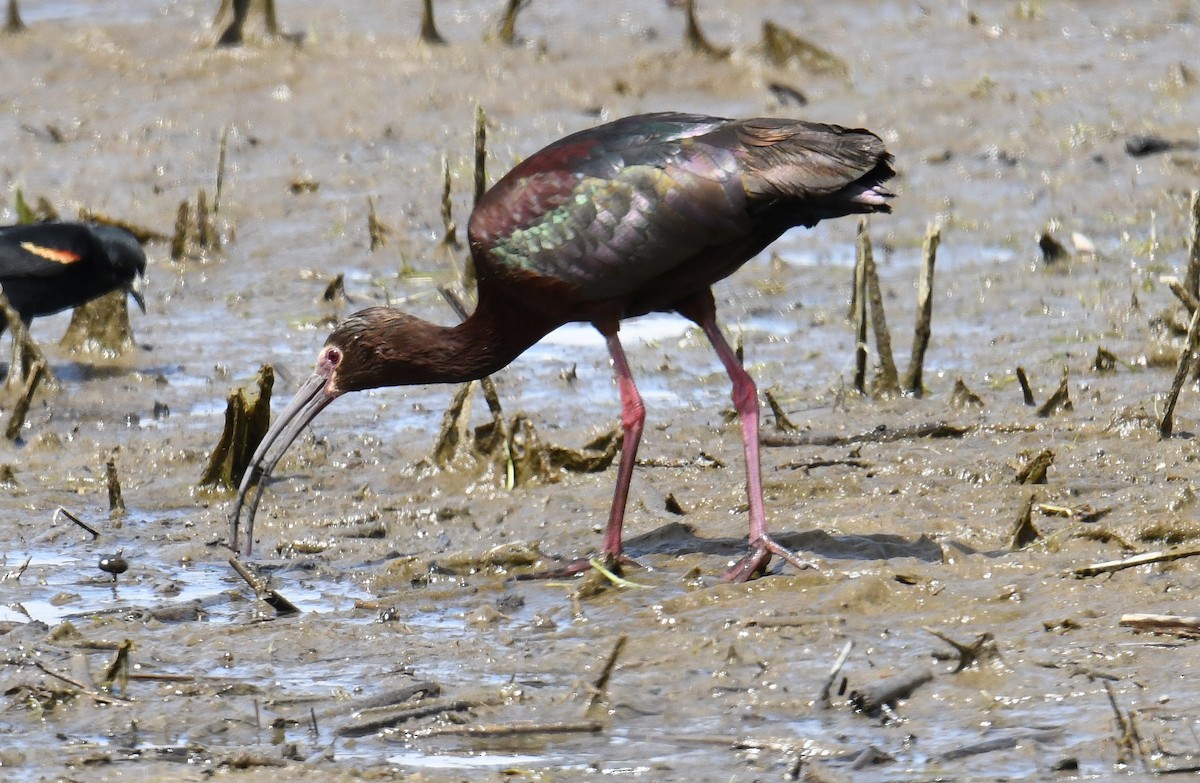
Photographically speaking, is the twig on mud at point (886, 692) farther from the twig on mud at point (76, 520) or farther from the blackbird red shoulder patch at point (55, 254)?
the blackbird red shoulder patch at point (55, 254)

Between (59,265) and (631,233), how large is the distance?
460cm

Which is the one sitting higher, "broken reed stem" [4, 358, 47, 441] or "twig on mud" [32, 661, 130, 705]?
"twig on mud" [32, 661, 130, 705]

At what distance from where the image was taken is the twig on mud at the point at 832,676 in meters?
4.93

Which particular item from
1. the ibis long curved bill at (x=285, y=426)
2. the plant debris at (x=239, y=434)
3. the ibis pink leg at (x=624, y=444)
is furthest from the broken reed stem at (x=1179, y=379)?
the plant debris at (x=239, y=434)

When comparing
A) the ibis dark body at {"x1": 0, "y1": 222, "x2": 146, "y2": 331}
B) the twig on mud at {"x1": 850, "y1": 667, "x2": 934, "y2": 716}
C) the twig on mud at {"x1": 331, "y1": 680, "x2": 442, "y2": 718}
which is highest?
the twig on mud at {"x1": 850, "y1": 667, "x2": 934, "y2": 716}

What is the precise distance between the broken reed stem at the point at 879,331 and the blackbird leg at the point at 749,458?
1.68 meters

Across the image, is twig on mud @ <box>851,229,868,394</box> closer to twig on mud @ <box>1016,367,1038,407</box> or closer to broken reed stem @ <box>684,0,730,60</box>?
twig on mud @ <box>1016,367,1038,407</box>

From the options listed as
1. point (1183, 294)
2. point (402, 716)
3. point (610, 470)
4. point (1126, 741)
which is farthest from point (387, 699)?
point (1183, 294)

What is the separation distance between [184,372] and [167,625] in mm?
3832

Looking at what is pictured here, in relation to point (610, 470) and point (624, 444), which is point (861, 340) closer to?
point (610, 470)

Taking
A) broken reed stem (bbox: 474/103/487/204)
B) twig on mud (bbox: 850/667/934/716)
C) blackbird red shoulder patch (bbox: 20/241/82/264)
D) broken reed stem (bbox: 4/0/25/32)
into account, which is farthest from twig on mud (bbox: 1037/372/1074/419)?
broken reed stem (bbox: 4/0/25/32)

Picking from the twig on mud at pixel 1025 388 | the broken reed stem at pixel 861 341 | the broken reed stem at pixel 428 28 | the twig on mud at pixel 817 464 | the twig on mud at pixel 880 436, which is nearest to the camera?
the twig on mud at pixel 817 464

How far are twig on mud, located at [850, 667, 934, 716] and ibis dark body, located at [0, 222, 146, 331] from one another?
620 centimetres

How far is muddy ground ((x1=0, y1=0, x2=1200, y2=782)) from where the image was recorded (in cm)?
503
